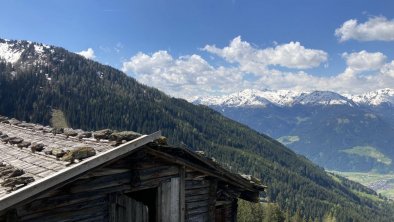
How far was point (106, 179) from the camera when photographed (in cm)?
1167

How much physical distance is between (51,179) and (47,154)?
2.62 meters

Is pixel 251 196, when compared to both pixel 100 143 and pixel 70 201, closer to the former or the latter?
pixel 100 143

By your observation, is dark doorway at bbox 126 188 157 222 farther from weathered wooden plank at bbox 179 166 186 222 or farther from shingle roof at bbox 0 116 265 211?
shingle roof at bbox 0 116 265 211

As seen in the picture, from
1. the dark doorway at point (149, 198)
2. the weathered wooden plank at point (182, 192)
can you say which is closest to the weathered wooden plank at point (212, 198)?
the weathered wooden plank at point (182, 192)

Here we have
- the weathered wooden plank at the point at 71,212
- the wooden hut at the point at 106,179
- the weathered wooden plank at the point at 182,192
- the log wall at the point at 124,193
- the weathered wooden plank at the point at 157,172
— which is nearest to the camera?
the wooden hut at the point at 106,179

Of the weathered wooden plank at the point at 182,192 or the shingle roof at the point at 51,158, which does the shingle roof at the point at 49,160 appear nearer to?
the shingle roof at the point at 51,158

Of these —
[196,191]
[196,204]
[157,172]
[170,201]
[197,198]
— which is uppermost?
[157,172]

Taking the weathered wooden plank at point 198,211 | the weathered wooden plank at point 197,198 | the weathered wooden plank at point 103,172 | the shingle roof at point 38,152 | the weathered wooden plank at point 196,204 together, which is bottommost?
the weathered wooden plank at point 198,211

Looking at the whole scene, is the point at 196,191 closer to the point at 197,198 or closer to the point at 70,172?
the point at 197,198

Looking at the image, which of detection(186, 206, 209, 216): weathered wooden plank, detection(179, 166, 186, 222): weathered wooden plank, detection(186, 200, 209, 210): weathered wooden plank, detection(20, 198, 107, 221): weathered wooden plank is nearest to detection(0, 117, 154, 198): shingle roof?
detection(20, 198, 107, 221): weathered wooden plank

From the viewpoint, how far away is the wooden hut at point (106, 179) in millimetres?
9966

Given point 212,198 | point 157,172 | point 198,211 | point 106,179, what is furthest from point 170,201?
point 106,179

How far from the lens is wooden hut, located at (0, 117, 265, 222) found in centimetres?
997

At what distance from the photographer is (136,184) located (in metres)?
12.4
